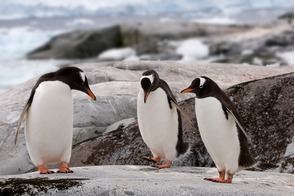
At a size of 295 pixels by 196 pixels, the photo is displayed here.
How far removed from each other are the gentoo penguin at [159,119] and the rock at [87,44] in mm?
14992

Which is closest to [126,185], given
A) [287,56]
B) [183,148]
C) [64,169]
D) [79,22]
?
[64,169]

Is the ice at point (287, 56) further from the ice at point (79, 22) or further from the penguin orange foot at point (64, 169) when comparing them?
the ice at point (79, 22)

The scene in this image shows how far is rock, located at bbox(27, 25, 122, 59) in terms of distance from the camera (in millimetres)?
19766

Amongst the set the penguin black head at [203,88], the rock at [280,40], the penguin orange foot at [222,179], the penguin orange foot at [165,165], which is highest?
the rock at [280,40]

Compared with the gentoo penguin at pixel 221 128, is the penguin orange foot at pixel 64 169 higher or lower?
lower

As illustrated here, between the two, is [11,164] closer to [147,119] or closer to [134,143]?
[134,143]

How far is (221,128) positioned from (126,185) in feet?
2.54

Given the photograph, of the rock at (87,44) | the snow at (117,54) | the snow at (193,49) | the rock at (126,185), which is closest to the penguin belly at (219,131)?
the rock at (126,185)

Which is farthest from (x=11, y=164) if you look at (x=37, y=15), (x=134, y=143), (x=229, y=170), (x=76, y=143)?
(x=37, y=15)

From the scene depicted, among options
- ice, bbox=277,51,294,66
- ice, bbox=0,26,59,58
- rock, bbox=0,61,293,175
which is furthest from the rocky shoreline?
rock, bbox=0,61,293,175

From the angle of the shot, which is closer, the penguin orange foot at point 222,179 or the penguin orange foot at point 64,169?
the penguin orange foot at point 222,179

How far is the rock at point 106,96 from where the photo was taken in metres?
5.46

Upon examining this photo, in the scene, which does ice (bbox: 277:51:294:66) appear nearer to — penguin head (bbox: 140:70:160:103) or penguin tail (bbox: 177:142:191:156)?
penguin tail (bbox: 177:142:191:156)

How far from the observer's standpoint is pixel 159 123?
470 cm
